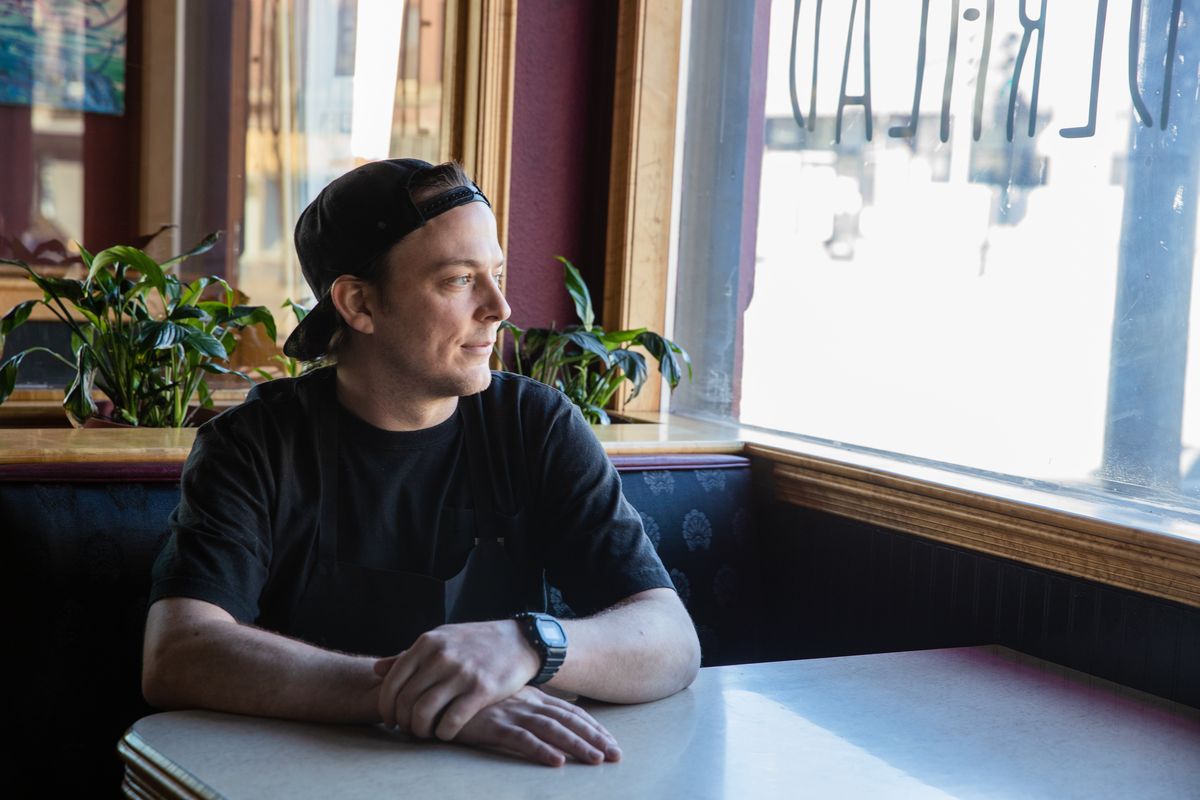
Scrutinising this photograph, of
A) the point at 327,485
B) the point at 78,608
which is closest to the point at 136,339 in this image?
the point at 78,608

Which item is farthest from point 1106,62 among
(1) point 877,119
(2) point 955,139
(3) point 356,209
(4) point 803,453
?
(3) point 356,209

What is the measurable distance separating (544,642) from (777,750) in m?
0.29

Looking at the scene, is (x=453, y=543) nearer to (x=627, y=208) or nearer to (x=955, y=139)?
(x=955, y=139)

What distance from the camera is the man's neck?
5.59 ft

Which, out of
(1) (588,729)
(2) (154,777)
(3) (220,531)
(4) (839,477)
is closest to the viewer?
(2) (154,777)

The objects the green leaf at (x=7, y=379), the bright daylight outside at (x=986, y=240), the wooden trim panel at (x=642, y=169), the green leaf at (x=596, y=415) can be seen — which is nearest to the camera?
the bright daylight outside at (x=986, y=240)

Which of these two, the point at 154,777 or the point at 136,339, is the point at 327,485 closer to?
the point at 154,777

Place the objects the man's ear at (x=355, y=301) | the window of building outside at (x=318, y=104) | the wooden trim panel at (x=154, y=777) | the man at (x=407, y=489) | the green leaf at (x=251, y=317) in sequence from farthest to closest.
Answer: the window of building outside at (x=318, y=104) → the green leaf at (x=251, y=317) → the man's ear at (x=355, y=301) → the man at (x=407, y=489) → the wooden trim panel at (x=154, y=777)

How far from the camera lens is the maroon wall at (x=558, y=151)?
317 cm

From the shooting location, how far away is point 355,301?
175 centimetres

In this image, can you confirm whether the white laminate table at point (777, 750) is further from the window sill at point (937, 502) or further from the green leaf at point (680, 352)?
the green leaf at point (680, 352)

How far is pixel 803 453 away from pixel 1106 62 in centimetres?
90

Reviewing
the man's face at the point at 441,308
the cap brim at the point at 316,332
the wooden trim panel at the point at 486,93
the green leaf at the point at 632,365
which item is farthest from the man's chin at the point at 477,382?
the wooden trim panel at the point at 486,93

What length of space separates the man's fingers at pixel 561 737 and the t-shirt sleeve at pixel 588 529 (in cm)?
43
